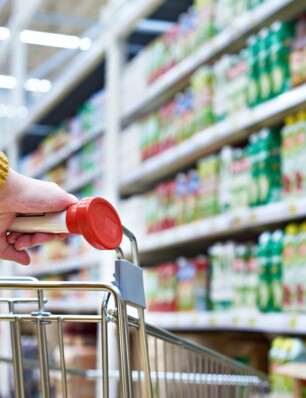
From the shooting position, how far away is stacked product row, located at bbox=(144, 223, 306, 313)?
7.55ft

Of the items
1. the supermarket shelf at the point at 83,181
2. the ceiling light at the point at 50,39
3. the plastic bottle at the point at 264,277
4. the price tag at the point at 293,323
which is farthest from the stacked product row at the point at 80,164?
the price tag at the point at 293,323

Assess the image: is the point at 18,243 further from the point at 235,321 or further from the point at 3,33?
the point at 3,33

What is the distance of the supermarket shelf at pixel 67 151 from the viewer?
4.55 meters

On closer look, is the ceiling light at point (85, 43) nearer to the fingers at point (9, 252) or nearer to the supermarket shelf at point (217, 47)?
the supermarket shelf at point (217, 47)

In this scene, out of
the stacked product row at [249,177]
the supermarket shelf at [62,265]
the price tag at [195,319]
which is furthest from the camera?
the supermarket shelf at [62,265]

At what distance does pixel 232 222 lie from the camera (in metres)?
2.62

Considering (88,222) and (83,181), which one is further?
(83,181)

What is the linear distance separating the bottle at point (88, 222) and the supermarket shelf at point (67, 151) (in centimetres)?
344

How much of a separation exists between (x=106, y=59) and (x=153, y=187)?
0.78 metres

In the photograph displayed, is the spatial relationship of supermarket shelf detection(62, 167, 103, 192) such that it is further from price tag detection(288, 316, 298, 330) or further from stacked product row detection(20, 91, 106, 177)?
price tag detection(288, 316, 298, 330)

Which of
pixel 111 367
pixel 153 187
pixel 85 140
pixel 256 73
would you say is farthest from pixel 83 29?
pixel 256 73

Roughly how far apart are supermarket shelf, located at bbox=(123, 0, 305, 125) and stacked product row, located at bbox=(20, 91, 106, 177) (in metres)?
0.71

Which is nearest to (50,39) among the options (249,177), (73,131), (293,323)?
(73,131)

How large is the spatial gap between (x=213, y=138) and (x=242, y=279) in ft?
1.81
